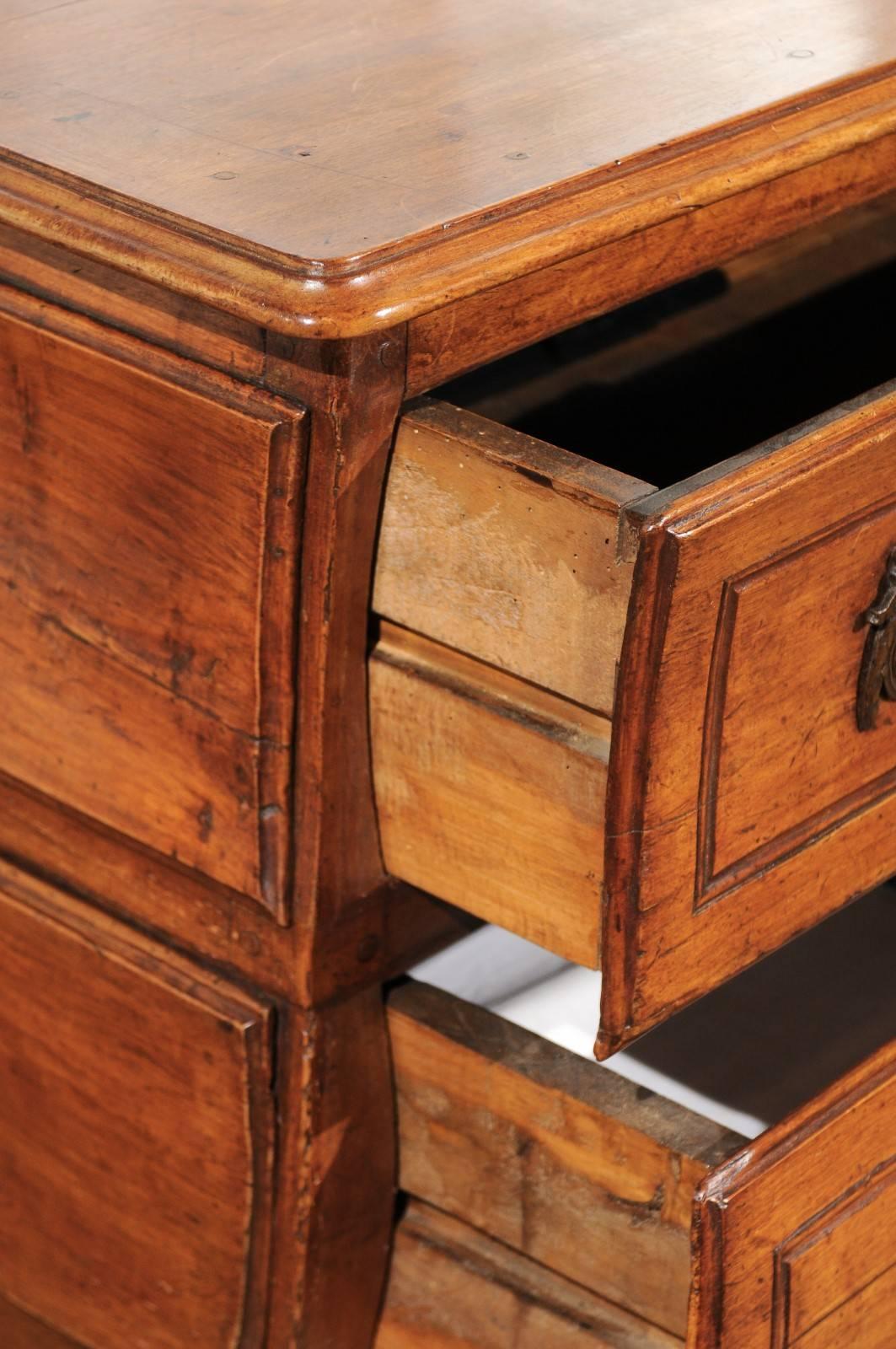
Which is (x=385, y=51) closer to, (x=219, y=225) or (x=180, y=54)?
(x=180, y=54)

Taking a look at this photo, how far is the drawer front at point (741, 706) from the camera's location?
27.5 inches

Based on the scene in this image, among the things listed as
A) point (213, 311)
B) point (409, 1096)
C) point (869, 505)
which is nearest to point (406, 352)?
point (213, 311)

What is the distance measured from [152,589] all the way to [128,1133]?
290 mm

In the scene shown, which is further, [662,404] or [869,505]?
[662,404]

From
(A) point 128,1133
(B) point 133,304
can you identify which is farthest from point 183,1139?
(B) point 133,304

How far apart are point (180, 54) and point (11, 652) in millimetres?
270

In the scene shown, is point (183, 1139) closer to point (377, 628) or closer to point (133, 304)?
point (377, 628)

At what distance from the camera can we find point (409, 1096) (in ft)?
3.17

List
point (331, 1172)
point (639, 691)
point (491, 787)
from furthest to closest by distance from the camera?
1. point (331, 1172)
2. point (491, 787)
3. point (639, 691)

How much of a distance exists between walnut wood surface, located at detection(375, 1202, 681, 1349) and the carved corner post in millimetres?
15

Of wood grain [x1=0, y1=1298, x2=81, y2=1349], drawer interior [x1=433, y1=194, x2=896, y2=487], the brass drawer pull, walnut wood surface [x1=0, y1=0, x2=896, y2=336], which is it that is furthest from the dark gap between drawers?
wood grain [x1=0, y1=1298, x2=81, y2=1349]

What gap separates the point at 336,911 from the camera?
873 millimetres

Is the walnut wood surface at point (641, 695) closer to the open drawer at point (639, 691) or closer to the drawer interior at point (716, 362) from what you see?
the open drawer at point (639, 691)

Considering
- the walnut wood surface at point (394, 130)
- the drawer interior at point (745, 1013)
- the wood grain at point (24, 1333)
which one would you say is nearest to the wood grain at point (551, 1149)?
the drawer interior at point (745, 1013)
